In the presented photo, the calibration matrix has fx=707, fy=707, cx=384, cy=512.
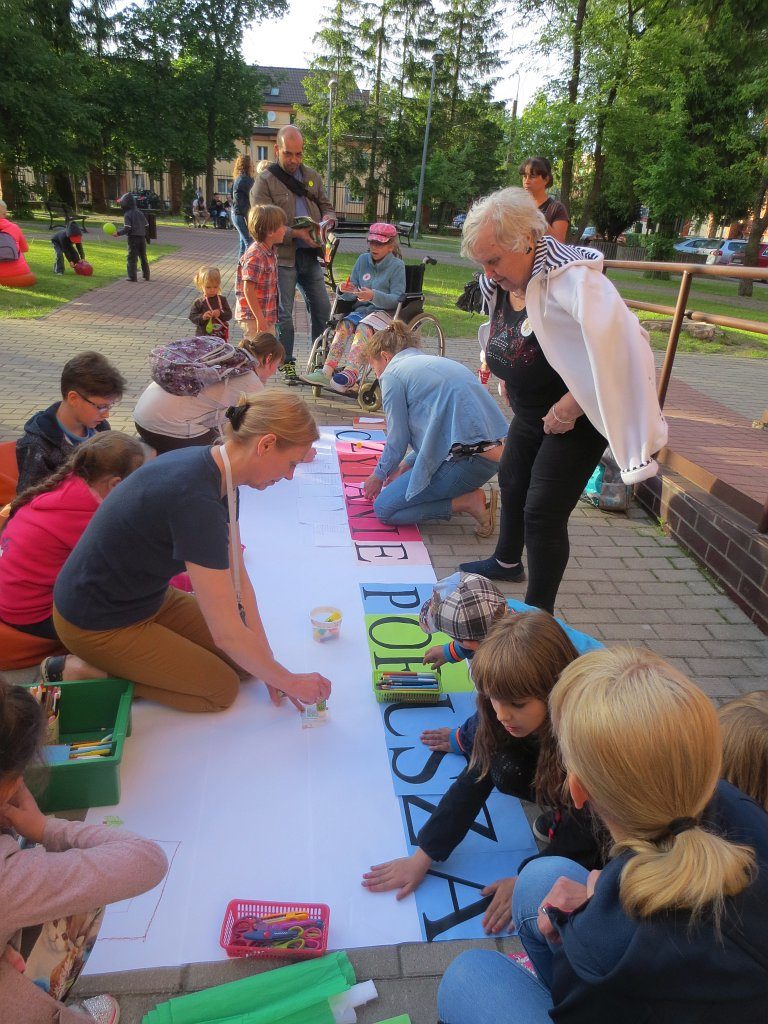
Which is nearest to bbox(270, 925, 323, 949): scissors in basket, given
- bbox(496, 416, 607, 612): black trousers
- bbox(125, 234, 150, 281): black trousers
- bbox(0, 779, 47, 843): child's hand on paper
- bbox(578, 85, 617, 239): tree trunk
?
bbox(0, 779, 47, 843): child's hand on paper

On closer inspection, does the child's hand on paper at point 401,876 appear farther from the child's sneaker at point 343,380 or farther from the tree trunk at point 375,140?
the tree trunk at point 375,140

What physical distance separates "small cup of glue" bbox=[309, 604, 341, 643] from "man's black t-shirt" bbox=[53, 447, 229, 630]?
73 centimetres

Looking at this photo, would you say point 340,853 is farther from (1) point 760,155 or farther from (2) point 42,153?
(2) point 42,153

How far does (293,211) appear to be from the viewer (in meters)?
6.10

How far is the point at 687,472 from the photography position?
4.07 m

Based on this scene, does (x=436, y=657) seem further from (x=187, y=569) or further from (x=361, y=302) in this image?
(x=361, y=302)

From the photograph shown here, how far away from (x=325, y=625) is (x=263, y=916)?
4.12ft

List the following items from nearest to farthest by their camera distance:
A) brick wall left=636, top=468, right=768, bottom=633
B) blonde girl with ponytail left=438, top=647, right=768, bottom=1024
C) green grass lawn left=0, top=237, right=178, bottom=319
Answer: blonde girl with ponytail left=438, top=647, right=768, bottom=1024
brick wall left=636, top=468, right=768, bottom=633
green grass lawn left=0, top=237, right=178, bottom=319

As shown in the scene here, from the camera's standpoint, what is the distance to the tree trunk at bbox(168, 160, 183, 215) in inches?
1204

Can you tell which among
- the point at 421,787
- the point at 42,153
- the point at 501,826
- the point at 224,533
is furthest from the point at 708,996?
the point at 42,153

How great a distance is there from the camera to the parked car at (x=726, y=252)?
25.4 meters

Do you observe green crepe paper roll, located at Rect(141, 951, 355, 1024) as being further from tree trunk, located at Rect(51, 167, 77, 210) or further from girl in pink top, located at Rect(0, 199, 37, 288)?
tree trunk, located at Rect(51, 167, 77, 210)

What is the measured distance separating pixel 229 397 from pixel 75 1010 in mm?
2566

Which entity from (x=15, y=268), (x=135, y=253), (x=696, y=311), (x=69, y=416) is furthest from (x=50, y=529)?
(x=135, y=253)
